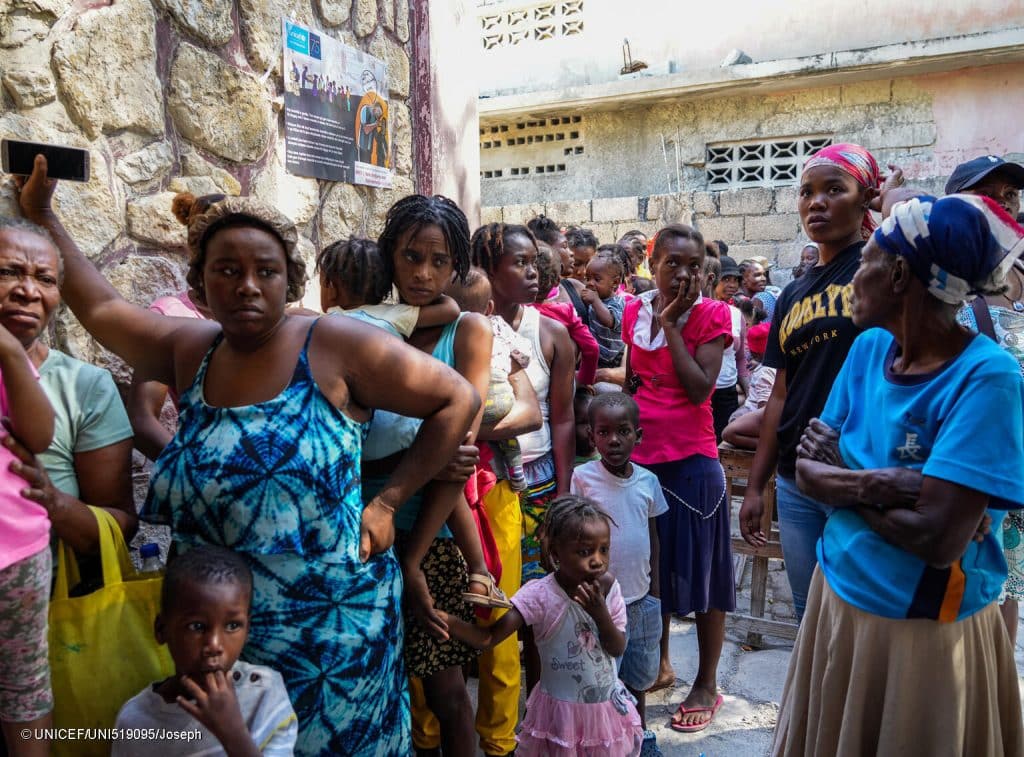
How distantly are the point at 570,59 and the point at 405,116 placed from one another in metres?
9.38

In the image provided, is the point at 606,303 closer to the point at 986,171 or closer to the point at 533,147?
the point at 986,171

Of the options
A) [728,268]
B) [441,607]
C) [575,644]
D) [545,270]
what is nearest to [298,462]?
[441,607]

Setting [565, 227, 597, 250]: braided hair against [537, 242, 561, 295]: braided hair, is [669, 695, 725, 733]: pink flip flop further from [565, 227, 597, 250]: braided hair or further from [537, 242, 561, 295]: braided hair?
[565, 227, 597, 250]: braided hair

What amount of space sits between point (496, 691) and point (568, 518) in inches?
30.4

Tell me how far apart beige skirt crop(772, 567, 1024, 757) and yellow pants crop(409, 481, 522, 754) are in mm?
1094

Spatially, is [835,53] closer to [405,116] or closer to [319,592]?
[405,116]

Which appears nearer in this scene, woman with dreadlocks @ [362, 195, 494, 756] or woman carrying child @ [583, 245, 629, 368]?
woman with dreadlocks @ [362, 195, 494, 756]

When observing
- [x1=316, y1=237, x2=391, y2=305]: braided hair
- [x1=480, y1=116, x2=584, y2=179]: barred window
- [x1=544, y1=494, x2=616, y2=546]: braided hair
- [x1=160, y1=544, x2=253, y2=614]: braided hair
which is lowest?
[x1=544, y1=494, x2=616, y2=546]: braided hair

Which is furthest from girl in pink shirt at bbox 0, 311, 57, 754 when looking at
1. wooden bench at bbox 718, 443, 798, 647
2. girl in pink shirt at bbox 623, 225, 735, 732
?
wooden bench at bbox 718, 443, 798, 647

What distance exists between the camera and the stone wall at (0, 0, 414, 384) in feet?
7.89

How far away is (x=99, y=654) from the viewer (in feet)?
6.13

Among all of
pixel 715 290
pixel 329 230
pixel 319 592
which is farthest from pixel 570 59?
pixel 319 592

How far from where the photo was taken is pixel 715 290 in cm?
759

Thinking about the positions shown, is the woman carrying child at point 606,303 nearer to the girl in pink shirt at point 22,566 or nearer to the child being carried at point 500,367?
the child being carried at point 500,367
